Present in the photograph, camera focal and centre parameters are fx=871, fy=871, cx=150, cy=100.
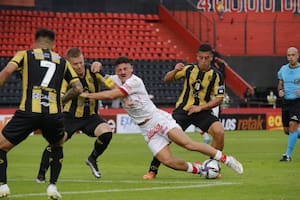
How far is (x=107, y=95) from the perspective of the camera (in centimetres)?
1261

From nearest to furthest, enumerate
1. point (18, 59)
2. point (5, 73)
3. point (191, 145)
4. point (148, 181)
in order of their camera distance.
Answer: point (5, 73) → point (18, 59) → point (191, 145) → point (148, 181)

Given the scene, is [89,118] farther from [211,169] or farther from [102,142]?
[211,169]

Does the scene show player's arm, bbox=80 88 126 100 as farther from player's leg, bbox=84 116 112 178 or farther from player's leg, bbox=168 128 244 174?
player's leg, bbox=84 116 112 178

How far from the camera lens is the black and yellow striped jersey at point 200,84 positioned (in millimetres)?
14781

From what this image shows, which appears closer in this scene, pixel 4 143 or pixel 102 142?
pixel 4 143

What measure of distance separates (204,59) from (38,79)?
15.0 ft

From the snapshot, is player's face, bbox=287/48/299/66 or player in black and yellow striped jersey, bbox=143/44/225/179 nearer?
player in black and yellow striped jersey, bbox=143/44/225/179

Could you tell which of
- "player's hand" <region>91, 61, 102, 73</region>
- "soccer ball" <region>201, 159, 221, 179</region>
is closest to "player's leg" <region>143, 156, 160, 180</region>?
"soccer ball" <region>201, 159, 221, 179</region>

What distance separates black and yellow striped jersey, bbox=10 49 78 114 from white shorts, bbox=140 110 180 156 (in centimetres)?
269

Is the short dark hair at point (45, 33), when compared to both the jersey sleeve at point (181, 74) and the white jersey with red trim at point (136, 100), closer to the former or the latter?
the white jersey with red trim at point (136, 100)

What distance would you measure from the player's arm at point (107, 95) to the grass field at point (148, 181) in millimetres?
1270

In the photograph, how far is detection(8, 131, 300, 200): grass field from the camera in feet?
36.7

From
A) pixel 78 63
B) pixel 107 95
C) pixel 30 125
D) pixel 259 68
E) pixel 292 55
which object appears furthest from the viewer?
pixel 259 68

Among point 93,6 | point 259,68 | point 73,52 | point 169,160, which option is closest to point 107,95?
point 73,52
